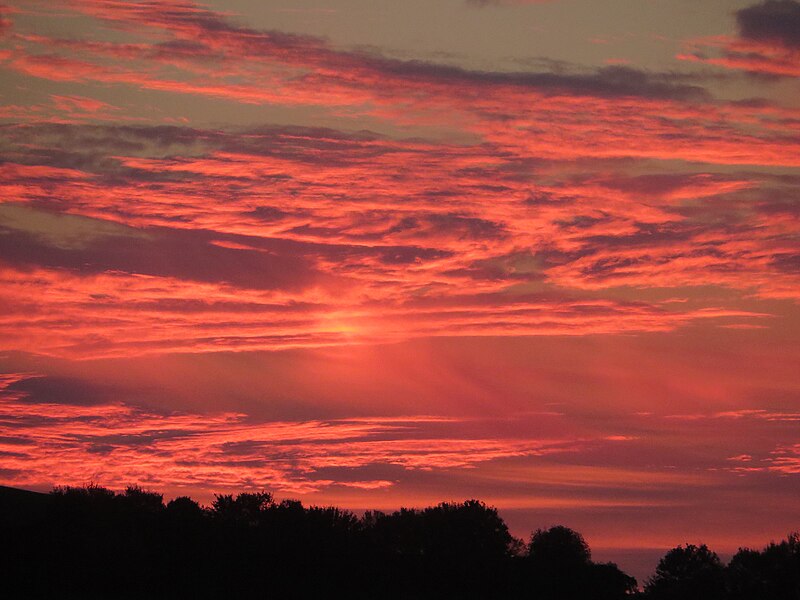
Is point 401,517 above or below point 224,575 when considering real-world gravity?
above

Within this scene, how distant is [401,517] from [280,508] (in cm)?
2815

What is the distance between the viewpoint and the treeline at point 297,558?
115 meters

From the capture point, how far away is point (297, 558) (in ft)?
432

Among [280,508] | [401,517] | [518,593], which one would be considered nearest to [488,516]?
[401,517]

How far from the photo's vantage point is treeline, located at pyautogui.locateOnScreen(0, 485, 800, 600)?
114812 mm

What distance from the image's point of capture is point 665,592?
177 metres

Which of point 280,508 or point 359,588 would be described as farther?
point 280,508

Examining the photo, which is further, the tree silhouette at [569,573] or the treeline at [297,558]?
the tree silhouette at [569,573]

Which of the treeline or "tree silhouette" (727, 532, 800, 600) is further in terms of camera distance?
"tree silhouette" (727, 532, 800, 600)

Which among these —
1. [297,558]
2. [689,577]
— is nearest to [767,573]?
[689,577]

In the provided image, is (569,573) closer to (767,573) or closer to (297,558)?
(767,573)

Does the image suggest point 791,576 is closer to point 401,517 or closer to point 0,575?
point 401,517

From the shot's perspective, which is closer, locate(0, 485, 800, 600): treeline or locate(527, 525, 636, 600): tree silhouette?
locate(0, 485, 800, 600): treeline

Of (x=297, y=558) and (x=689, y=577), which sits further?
(x=689, y=577)
